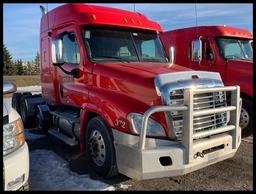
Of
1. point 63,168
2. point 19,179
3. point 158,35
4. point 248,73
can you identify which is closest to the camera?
point 19,179

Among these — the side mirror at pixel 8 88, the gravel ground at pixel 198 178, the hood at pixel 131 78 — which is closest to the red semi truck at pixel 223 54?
the gravel ground at pixel 198 178

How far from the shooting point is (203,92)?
486cm

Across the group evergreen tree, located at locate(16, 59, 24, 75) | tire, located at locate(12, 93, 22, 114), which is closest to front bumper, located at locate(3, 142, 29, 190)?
tire, located at locate(12, 93, 22, 114)

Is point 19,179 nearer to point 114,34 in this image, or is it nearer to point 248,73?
point 114,34

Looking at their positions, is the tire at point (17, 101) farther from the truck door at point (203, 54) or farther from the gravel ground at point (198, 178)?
the truck door at point (203, 54)

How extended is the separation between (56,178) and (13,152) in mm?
1683

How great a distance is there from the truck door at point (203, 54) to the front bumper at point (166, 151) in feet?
15.3

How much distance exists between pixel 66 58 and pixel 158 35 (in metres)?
1.82


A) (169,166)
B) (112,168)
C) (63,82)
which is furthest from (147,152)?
(63,82)

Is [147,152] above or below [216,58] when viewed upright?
below

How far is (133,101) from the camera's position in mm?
5027

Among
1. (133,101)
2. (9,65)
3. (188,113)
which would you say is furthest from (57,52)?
(9,65)

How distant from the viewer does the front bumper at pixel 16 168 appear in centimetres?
370

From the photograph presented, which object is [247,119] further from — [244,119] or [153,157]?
[153,157]
